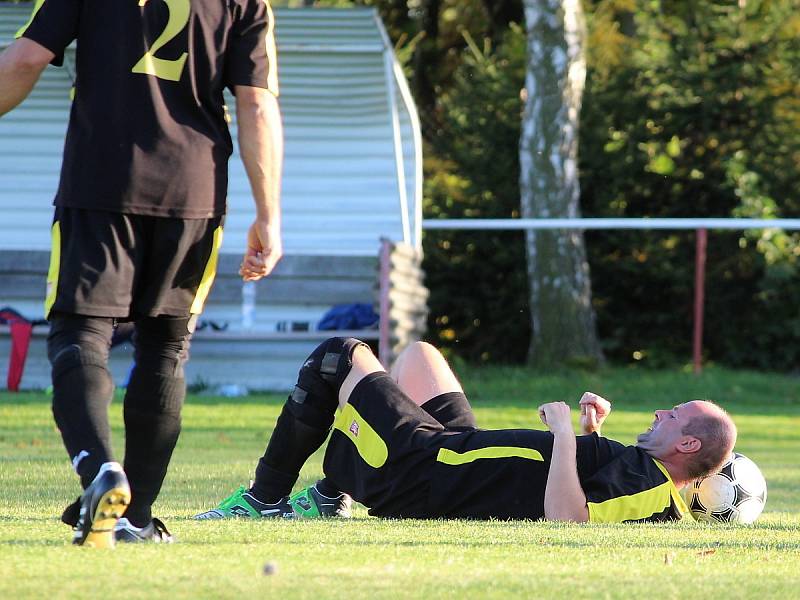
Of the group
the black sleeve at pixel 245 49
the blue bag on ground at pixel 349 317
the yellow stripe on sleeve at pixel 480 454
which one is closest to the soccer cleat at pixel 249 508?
the yellow stripe on sleeve at pixel 480 454

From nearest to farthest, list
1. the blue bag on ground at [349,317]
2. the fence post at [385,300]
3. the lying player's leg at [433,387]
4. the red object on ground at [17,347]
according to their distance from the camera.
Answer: the lying player's leg at [433,387] < the fence post at [385,300] < the red object on ground at [17,347] < the blue bag on ground at [349,317]

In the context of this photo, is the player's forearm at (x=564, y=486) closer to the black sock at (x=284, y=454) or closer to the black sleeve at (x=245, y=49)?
the black sock at (x=284, y=454)

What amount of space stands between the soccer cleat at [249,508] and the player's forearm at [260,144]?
1466 mm

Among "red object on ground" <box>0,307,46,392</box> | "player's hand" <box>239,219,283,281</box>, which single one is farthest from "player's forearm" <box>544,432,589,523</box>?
"red object on ground" <box>0,307,46,392</box>

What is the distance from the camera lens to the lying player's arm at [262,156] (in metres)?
4.22

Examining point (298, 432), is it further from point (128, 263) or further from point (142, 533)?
point (128, 263)

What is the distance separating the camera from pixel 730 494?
577 centimetres

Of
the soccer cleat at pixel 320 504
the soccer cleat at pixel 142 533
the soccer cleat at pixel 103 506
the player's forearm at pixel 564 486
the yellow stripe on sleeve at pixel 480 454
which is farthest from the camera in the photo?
the soccer cleat at pixel 320 504

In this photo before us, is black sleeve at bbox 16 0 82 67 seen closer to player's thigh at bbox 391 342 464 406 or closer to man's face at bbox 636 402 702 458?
player's thigh at bbox 391 342 464 406

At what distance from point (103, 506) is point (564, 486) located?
1968mm

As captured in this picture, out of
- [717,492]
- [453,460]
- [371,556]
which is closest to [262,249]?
[371,556]

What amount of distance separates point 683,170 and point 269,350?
7492 mm

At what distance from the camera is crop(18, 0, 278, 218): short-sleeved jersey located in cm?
397

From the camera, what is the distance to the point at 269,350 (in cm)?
1484
